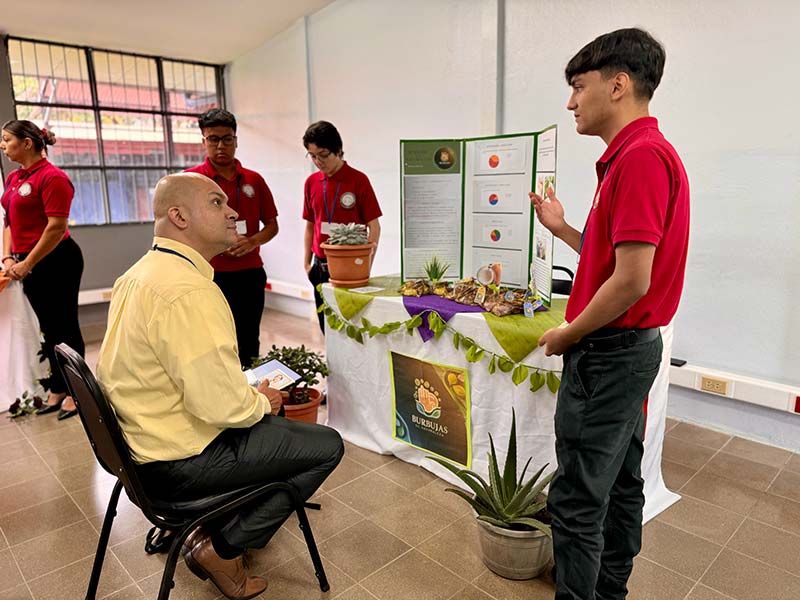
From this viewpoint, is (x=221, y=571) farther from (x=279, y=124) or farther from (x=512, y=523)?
(x=279, y=124)

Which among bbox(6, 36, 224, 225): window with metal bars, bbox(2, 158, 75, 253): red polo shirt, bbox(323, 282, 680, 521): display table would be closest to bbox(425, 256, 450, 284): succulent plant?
bbox(323, 282, 680, 521): display table

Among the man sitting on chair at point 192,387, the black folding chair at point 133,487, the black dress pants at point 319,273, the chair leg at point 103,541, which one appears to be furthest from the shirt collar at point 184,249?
the black dress pants at point 319,273

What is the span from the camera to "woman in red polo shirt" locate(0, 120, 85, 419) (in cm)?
321

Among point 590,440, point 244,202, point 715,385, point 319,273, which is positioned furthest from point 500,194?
point 715,385

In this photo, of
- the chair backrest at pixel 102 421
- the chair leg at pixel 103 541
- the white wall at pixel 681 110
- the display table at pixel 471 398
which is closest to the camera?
the chair backrest at pixel 102 421

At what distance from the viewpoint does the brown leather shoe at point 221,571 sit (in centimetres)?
176

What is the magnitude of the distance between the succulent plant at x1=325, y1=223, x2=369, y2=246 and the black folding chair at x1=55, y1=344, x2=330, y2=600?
1.34m

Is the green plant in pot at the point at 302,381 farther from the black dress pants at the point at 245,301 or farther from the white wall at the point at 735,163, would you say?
the white wall at the point at 735,163

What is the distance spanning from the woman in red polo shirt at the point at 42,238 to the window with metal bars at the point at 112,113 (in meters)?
3.03

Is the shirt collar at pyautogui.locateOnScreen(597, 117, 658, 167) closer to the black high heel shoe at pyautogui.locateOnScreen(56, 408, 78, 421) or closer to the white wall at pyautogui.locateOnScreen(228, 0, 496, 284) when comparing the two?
the white wall at pyautogui.locateOnScreen(228, 0, 496, 284)

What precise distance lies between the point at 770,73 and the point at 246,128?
563 cm

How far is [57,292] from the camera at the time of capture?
11.1ft

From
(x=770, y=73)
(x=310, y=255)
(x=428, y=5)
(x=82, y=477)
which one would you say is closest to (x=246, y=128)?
(x=428, y=5)

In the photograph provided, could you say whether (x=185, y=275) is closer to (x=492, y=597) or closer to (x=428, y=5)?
(x=492, y=597)
